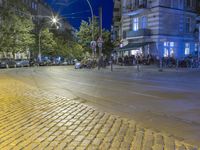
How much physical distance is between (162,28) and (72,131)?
37.5 m

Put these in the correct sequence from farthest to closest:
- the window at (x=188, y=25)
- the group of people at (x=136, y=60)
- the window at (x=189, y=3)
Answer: the window at (x=188, y=25), the window at (x=189, y=3), the group of people at (x=136, y=60)

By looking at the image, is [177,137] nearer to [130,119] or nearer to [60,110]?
[130,119]

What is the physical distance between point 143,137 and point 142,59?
35154 millimetres

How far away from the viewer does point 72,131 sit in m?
6.95

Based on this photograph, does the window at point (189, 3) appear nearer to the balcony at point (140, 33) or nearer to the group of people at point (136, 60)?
the balcony at point (140, 33)

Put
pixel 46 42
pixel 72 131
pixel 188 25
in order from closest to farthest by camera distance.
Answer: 1. pixel 72 131
2. pixel 188 25
3. pixel 46 42

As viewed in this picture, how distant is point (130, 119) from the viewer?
8.30 m

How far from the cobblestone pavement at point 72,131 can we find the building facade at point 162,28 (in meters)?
34.4

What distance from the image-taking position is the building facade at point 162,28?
141ft

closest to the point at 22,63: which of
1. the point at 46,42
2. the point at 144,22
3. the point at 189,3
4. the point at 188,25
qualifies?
the point at 46,42

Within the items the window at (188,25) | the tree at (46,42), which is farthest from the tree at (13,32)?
the window at (188,25)

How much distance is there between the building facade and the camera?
42.9m

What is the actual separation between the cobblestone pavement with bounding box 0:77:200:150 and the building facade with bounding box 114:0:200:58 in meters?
34.4

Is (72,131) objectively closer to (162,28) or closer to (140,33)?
(162,28)
